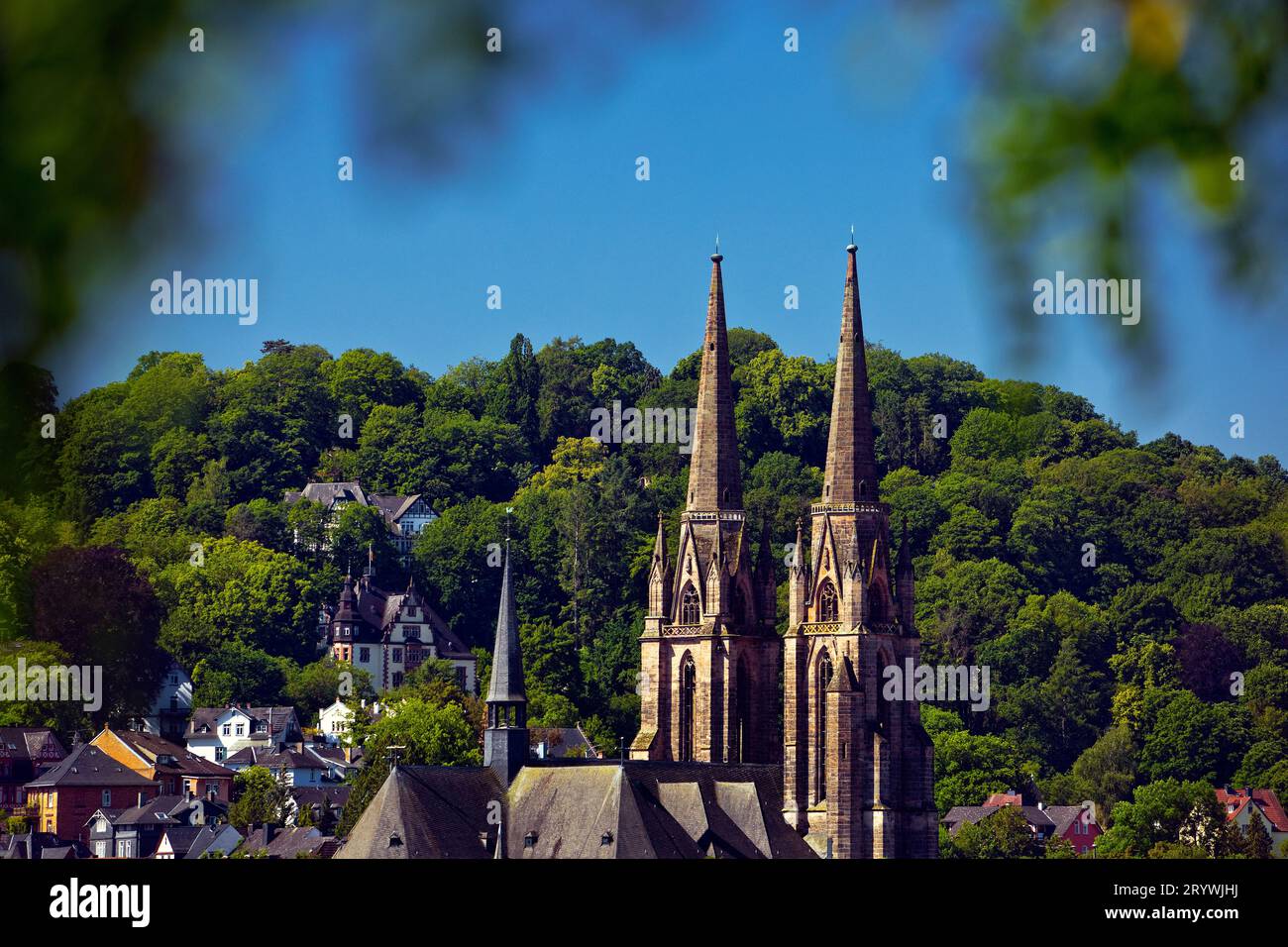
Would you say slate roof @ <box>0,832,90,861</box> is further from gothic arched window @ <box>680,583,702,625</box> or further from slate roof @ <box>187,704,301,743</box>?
slate roof @ <box>187,704,301,743</box>

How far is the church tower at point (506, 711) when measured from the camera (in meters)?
67.8

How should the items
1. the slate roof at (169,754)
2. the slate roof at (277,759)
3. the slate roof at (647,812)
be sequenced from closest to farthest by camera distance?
the slate roof at (647,812) < the slate roof at (169,754) < the slate roof at (277,759)

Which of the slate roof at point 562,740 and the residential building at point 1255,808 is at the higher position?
the slate roof at point 562,740

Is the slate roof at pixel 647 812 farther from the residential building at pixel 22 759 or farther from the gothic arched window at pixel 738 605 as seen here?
the residential building at pixel 22 759

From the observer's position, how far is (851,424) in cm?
7375

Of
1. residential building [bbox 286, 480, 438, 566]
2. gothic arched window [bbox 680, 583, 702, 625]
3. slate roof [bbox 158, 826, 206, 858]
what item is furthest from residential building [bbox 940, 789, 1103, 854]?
residential building [bbox 286, 480, 438, 566]

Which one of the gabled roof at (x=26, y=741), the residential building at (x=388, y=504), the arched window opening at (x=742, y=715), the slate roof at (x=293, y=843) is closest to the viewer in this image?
the arched window opening at (x=742, y=715)

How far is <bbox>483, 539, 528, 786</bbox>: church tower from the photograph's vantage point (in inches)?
2667

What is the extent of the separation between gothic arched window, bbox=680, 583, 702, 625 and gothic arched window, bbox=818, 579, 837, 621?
390cm

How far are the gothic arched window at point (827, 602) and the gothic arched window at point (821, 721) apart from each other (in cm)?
123

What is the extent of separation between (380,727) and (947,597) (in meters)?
42.7

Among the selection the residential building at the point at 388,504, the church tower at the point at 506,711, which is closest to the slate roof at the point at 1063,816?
the church tower at the point at 506,711

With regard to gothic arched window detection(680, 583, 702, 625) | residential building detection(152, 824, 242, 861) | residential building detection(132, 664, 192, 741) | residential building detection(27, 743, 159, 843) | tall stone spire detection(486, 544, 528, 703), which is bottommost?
residential building detection(152, 824, 242, 861)

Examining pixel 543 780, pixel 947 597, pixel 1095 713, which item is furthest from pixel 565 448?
pixel 543 780
